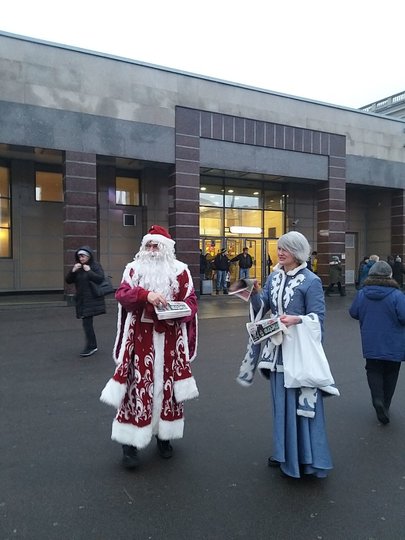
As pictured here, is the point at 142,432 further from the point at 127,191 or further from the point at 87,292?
the point at 127,191

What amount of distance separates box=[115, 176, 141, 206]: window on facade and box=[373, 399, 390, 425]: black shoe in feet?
47.1

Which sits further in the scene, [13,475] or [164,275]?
[164,275]

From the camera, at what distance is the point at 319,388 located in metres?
3.13

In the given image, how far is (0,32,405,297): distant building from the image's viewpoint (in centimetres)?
1309

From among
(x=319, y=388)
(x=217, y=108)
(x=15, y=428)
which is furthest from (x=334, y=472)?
(x=217, y=108)

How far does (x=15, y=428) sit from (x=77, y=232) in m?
9.87

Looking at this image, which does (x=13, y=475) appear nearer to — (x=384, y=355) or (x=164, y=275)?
(x=164, y=275)

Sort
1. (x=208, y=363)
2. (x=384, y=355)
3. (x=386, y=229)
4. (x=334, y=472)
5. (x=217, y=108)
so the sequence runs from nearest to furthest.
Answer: (x=334, y=472) → (x=384, y=355) → (x=208, y=363) → (x=217, y=108) → (x=386, y=229)

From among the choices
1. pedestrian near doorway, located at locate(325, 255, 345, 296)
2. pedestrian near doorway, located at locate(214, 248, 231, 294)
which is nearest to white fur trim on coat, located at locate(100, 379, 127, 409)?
pedestrian near doorway, located at locate(214, 248, 231, 294)

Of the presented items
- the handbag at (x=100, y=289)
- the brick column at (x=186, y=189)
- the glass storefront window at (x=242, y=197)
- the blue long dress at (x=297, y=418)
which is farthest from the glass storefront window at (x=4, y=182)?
the blue long dress at (x=297, y=418)

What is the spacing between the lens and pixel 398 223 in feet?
67.1

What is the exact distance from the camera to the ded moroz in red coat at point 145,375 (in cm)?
330

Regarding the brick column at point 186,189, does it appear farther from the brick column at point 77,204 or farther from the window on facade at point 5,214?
the window on facade at point 5,214

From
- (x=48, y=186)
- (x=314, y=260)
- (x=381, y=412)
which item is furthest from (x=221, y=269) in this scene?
(x=381, y=412)
